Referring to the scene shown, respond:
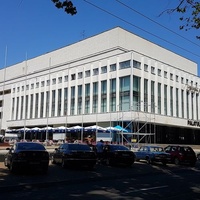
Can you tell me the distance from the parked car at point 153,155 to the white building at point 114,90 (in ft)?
80.1

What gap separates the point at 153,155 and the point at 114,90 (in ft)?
110

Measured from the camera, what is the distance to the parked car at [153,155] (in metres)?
24.3

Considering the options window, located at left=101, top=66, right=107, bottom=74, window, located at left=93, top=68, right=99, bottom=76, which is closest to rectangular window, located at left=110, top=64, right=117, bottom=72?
window, located at left=101, top=66, right=107, bottom=74

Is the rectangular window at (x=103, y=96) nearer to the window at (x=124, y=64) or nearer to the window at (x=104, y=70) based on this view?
the window at (x=104, y=70)

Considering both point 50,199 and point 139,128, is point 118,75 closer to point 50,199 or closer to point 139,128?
point 139,128

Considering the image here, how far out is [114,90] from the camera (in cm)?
5775

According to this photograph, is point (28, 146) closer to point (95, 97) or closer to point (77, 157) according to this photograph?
point (77, 157)

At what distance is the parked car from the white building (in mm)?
24409

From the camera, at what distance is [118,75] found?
57219 millimetres

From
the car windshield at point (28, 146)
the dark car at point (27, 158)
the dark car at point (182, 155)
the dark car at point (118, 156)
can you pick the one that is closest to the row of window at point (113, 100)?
the dark car at point (182, 155)

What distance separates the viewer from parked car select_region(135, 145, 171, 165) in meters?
24.3

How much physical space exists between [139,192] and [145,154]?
1495 centimetres

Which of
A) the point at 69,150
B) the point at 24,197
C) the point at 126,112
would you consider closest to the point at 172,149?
the point at 69,150

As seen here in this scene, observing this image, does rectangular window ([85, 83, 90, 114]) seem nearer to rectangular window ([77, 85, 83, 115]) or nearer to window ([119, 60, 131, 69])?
rectangular window ([77, 85, 83, 115])
